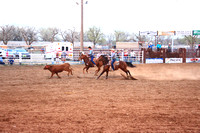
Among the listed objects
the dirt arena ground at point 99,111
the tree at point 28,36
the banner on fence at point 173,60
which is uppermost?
the tree at point 28,36

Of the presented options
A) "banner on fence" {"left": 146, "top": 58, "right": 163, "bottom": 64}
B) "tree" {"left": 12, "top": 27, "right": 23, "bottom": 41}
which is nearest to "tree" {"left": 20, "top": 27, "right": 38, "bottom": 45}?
"tree" {"left": 12, "top": 27, "right": 23, "bottom": 41}

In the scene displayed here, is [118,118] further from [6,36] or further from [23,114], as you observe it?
[6,36]

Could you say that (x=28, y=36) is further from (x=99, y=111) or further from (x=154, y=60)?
(x=99, y=111)

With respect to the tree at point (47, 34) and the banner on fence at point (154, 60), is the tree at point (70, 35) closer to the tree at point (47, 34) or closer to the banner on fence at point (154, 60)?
the tree at point (47, 34)

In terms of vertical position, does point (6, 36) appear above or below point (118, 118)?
above

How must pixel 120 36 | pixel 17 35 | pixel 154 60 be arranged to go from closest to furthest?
pixel 154 60
pixel 17 35
pixel 120 36

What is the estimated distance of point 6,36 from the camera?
48.8 meters

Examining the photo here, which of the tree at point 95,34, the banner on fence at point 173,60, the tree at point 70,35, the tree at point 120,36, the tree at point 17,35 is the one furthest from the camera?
the tree at point 120,36

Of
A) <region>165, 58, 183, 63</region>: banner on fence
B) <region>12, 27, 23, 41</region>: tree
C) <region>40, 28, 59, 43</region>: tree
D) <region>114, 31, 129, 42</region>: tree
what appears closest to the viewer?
<region>165, 58, 183, 63</region>: banner on fence

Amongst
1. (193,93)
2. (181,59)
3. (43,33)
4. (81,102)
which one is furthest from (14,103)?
(43,33)

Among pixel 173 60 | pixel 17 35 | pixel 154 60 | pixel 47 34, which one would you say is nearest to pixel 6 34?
pixel 17 35

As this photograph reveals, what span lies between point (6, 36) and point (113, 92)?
4621 cm

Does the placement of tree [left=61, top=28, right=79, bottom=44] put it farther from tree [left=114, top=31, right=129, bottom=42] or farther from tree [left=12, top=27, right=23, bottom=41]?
tree [left=114, top=31, right=129, bottom=42]

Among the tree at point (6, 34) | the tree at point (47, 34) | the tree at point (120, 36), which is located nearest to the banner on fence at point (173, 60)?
the tree at point (120, 36)
